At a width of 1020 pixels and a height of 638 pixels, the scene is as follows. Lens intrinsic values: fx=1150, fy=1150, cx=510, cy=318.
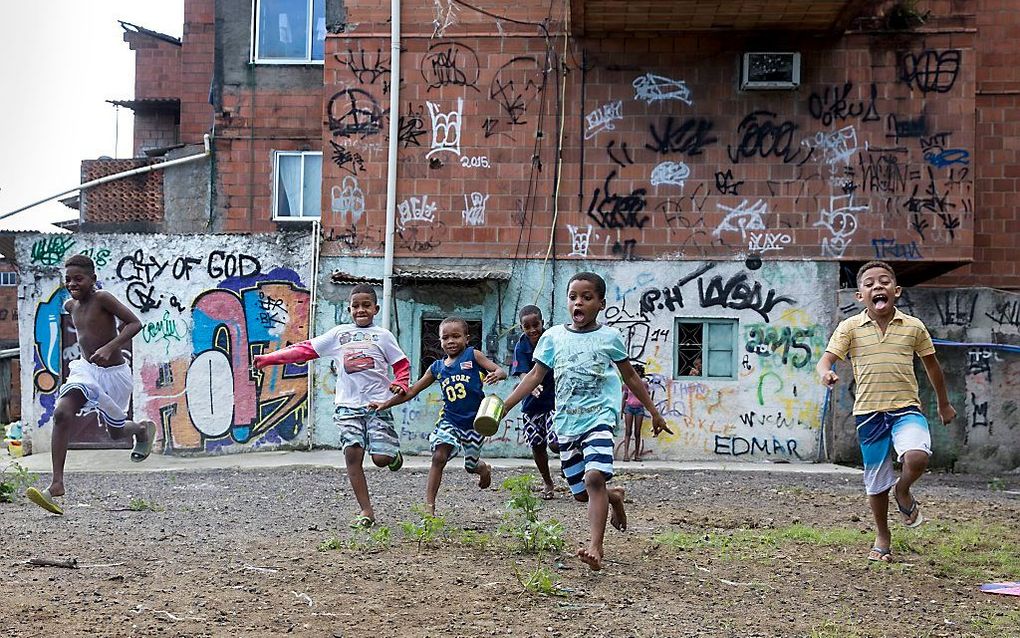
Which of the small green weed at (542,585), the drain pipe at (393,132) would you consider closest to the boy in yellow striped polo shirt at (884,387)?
the small green weed at (542,585)

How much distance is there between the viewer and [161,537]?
7.28m

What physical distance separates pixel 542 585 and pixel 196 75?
66.8 feet

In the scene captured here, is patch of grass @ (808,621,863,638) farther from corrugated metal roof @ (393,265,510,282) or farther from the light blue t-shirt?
corrugated metal roof @ (393,265,510,282)

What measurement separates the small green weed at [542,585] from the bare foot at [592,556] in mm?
242

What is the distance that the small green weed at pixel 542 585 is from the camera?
545cm

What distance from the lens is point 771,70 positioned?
14555mm

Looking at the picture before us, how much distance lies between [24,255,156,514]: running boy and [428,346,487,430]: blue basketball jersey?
2509mm

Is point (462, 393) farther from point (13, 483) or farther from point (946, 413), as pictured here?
point (13, 483)

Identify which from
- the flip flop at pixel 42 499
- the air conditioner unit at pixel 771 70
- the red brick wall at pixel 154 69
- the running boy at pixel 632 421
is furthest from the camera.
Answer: the red brick wall at pixel 154 69

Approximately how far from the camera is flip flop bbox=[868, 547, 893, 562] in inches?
258

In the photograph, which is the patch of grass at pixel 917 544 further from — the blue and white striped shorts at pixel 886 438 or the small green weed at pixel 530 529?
the small green weed at pixel 530 529

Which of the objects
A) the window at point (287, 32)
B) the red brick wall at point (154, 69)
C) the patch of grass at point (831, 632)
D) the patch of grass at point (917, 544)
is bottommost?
the patch of grass at point (917, 544)

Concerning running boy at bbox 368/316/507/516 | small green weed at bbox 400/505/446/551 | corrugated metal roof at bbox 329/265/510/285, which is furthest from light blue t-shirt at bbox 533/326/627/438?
corrugated metal roof at bbox 329/265/510/285

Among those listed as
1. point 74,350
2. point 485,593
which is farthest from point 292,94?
point 485,593
